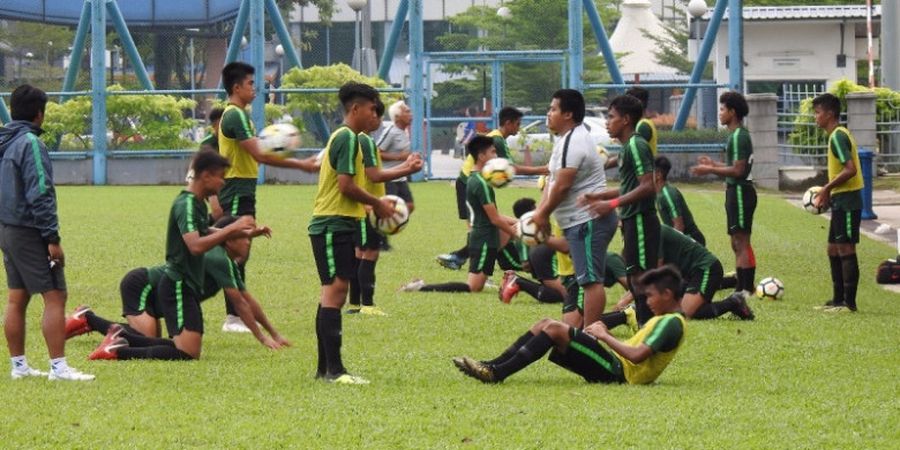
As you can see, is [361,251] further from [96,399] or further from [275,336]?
[96,399]

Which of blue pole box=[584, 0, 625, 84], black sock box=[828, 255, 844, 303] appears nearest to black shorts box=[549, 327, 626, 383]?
black sock box=[828, 255, 844, 303]

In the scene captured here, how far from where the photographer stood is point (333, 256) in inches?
389

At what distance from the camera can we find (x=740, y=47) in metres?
31.5

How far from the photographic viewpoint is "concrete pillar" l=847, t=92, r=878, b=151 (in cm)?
3061

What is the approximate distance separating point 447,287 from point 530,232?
4700 millimetres

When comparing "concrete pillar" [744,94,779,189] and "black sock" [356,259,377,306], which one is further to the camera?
"concrete pillar" [744,94,779,189]

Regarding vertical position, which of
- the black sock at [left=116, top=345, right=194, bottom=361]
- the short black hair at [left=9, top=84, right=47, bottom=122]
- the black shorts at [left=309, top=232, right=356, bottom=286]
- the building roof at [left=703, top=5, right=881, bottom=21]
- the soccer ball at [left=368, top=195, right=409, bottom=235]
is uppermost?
the building roof at [left=703, top=5, right=881, bottom=21]

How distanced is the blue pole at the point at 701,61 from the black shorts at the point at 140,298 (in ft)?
71.7

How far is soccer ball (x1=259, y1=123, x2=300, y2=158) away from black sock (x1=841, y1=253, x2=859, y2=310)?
5134mm

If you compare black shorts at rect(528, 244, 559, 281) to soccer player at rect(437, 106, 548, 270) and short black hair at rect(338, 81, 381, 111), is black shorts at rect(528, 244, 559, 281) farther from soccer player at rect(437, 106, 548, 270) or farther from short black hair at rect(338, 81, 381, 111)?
Answer: short black hair at rect(338, 81, 381, 111)

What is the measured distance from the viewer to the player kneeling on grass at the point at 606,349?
9445 millimetres

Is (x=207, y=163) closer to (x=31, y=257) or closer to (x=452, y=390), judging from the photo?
(x=31, y=257)

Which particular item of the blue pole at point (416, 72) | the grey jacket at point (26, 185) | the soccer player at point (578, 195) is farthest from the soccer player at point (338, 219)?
the blue pole at point (416, 72)

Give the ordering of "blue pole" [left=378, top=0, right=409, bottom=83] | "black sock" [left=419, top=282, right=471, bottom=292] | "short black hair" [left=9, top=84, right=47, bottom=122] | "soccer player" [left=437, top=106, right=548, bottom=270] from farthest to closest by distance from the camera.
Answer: "blue pole" [left=378, top=0, right=409, bottom=83], "soccer player" [left=437, top=106, right=548, bottom=270], "black sock" [left=419, top=282, right=471, bottom=292], "short black hair" [left=9, top=84, right=47, bottom=122]
